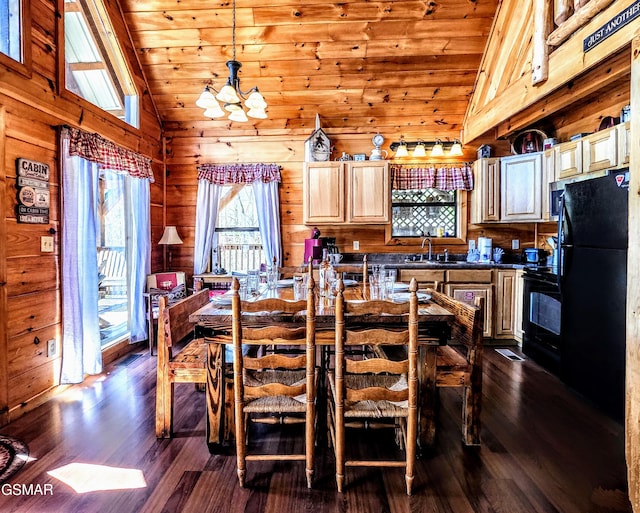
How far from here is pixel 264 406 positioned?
1.74 metres

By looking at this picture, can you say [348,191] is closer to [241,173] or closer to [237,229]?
[241,173]

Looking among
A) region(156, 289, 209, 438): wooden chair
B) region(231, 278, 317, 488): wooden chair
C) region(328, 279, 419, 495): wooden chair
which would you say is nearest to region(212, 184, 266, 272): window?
region(156, 289, 209, 438): wooden chair

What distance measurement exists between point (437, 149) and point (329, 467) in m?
3.92

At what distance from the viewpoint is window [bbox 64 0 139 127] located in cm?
324

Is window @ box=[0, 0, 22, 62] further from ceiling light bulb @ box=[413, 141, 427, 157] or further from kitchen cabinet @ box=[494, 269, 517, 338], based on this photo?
kitchen cabinet @ box=[494, 269, 517, 338]

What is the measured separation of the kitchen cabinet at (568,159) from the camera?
3299 millimetres

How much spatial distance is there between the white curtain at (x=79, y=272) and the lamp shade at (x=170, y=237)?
131 centimetres

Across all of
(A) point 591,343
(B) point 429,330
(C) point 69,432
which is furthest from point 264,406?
(A) point 591,343

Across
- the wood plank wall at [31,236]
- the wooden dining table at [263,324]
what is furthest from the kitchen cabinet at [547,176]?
the wood plank wall at [31,236]

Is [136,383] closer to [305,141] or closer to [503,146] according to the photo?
[305,141]

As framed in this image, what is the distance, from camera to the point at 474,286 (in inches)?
160

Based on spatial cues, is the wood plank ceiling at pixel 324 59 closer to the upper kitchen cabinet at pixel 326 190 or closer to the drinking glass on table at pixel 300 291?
the upper kitchen cabinet at pixel 326 190

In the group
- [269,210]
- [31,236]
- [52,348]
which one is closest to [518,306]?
[269,210]

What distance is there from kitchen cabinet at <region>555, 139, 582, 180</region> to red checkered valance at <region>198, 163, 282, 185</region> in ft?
10.2
